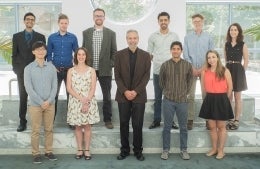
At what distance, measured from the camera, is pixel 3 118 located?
16.7 feet

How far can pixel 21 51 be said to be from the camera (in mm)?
4562

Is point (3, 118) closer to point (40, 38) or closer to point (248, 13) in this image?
point (40, 38)

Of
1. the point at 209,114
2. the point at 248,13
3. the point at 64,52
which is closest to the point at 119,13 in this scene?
the point at 64,52

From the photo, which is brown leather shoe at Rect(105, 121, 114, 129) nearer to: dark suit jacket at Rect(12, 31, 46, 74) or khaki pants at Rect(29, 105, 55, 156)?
khaki pants at Rect(29, 105, 55, 156)

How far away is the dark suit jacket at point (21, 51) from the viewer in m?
4.55

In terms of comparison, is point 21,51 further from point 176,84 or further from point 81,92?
point 176,84

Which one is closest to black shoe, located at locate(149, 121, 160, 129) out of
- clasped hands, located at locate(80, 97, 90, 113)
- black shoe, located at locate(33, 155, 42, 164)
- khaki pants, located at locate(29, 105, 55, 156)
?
clasped hands, located at locate(80, 97, 90, 113)

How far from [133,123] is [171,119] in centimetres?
45

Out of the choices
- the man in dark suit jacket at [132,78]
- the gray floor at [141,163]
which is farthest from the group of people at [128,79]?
the gray floor at [141,163]

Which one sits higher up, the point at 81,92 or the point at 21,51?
the point at 21,51

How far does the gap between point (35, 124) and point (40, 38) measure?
109cm

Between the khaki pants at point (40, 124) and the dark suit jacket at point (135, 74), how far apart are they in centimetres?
85

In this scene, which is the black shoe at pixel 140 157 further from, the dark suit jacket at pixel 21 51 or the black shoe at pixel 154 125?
the dark suit jacket at pixel 21 51

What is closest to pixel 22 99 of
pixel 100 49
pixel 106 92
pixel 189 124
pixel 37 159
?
pixel 37 159
